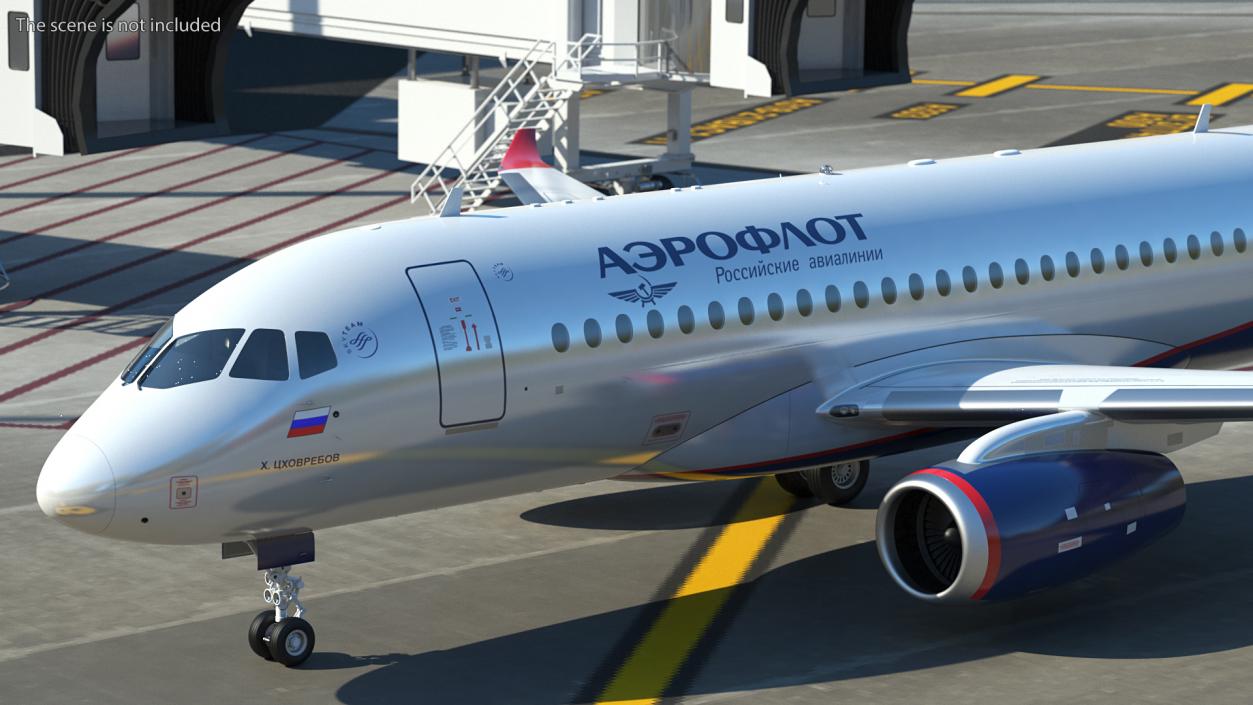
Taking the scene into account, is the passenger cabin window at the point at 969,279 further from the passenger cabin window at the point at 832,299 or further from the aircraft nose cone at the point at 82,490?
the aircraft nose cone at the point at 82,490

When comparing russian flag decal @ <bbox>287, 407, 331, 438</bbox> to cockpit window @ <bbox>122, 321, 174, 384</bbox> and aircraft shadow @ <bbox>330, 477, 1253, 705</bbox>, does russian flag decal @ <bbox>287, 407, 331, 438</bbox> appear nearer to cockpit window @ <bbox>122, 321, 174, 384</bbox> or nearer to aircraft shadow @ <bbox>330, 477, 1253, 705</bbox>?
cockpit window @ <bbox>122, 321, 174, 384</bbox>

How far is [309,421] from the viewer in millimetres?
18438

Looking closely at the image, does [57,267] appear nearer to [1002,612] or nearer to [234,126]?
[234,126]

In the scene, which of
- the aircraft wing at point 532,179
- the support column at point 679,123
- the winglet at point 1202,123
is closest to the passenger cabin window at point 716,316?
the aircraft wing at point 532,179

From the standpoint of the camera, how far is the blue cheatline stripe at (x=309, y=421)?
60.3 ft

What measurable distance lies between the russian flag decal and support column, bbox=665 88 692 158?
25.2 meters

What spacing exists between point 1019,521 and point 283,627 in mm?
7473

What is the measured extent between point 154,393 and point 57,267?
2280 centimetres

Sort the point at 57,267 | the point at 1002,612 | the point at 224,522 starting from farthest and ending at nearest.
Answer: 1. the point at 57,267
2. the point at 1002,612
3. the point at 224,522

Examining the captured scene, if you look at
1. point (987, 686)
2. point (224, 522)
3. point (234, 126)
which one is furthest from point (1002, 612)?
point (234, 126)

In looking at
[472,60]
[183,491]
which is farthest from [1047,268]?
[472,60]

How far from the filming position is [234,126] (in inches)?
2264

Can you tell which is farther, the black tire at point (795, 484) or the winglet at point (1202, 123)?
the winglet at point (1202, 123)

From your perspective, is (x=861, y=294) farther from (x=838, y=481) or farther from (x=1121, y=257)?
(x=1121, y=257)
